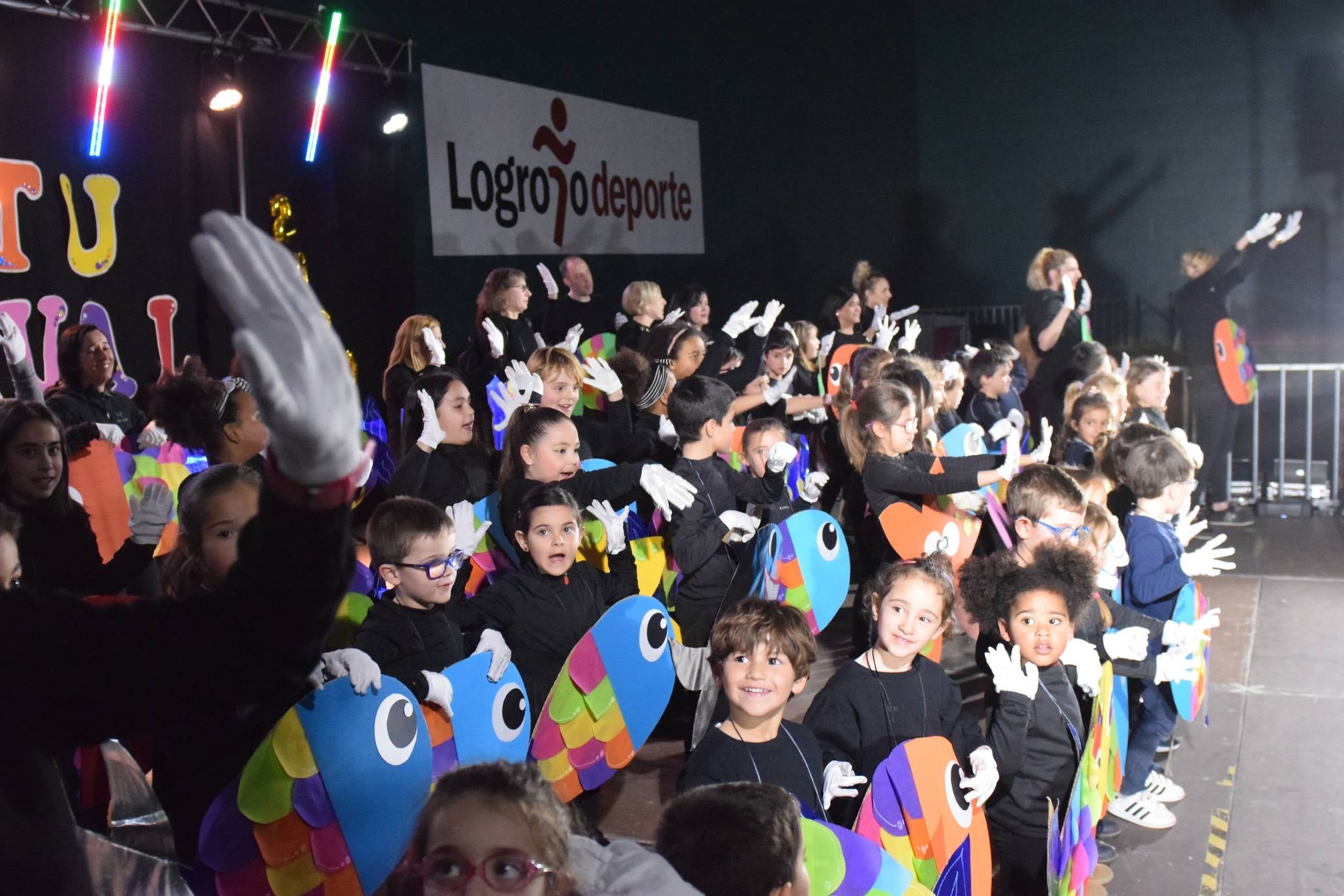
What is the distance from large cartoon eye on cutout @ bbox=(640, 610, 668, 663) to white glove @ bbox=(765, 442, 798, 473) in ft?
3.63

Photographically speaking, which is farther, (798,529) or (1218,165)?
(1218,165)

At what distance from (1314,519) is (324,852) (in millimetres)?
7862

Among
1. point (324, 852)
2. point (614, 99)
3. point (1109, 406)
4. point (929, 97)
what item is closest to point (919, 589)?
point (324, 852)

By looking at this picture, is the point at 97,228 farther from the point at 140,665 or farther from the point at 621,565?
the point at 140,665

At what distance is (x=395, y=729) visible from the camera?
231 centimetres

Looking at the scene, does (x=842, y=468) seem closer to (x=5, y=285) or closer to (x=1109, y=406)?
(x=1109, y=406)

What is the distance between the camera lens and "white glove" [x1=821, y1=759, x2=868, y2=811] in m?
2.45

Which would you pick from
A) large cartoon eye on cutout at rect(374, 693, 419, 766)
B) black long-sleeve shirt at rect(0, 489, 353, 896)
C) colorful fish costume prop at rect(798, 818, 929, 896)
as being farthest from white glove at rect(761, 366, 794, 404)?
black long-sleeve shirt at rect(0, 489, 353, 896)

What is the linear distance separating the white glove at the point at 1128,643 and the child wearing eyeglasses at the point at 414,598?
1.64 m

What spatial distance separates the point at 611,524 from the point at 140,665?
2.63m


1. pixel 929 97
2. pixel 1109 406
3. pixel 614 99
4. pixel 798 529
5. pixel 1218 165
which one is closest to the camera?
pixel 798 529

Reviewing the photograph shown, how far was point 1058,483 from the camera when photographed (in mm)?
3602

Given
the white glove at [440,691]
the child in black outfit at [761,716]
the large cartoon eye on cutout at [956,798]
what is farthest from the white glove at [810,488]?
the white glove at [440,691]

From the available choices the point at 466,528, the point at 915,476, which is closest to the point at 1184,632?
the point at 915,476
